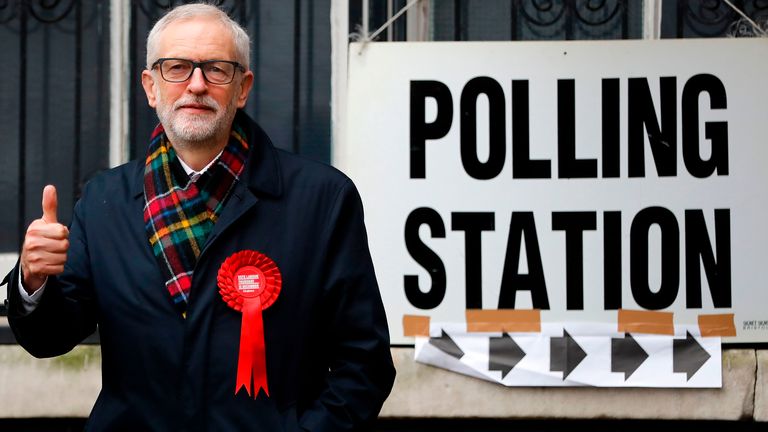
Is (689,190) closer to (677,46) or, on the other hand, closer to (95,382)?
(677,46)

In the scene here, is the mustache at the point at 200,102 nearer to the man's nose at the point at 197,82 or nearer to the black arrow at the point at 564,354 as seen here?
the man's nose at the point at 197,82

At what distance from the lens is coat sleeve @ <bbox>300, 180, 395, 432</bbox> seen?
9.03 ft

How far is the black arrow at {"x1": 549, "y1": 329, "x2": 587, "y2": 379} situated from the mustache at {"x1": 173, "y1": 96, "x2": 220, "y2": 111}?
2.98 meters

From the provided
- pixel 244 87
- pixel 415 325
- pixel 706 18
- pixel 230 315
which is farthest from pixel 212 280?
pixel 706 18

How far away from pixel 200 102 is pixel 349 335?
624 millimetres

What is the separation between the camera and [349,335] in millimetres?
2777

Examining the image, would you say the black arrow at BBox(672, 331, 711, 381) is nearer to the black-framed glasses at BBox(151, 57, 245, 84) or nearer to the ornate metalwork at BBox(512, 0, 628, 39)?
the ornate metalwork at BBox(512, 0, 628, 39)

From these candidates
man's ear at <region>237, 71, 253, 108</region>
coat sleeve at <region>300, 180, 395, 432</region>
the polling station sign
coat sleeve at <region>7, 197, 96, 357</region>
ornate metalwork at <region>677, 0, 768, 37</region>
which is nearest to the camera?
coat sleeve at <region>7, 197, 96, 357</region>

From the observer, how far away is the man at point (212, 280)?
2.66 meters

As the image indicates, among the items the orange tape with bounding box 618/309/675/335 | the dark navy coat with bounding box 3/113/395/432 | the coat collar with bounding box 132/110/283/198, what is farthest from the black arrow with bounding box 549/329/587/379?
the coat collar with bounding box 132/110/283/198

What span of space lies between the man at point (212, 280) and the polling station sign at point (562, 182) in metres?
2.56

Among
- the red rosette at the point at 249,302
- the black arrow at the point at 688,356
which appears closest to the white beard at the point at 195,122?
the red rosette at the point at 249,302

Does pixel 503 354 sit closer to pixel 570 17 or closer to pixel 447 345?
pixel 447 345

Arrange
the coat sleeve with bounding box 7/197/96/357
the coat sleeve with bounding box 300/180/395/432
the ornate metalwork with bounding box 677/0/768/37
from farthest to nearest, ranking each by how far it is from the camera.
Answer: the ornate metalwork with bounding box 677/0/768/37 → the coat sleeve with bounding box 300/180/395/432 → the coat sleeve with bounding box 7/197/96/357
